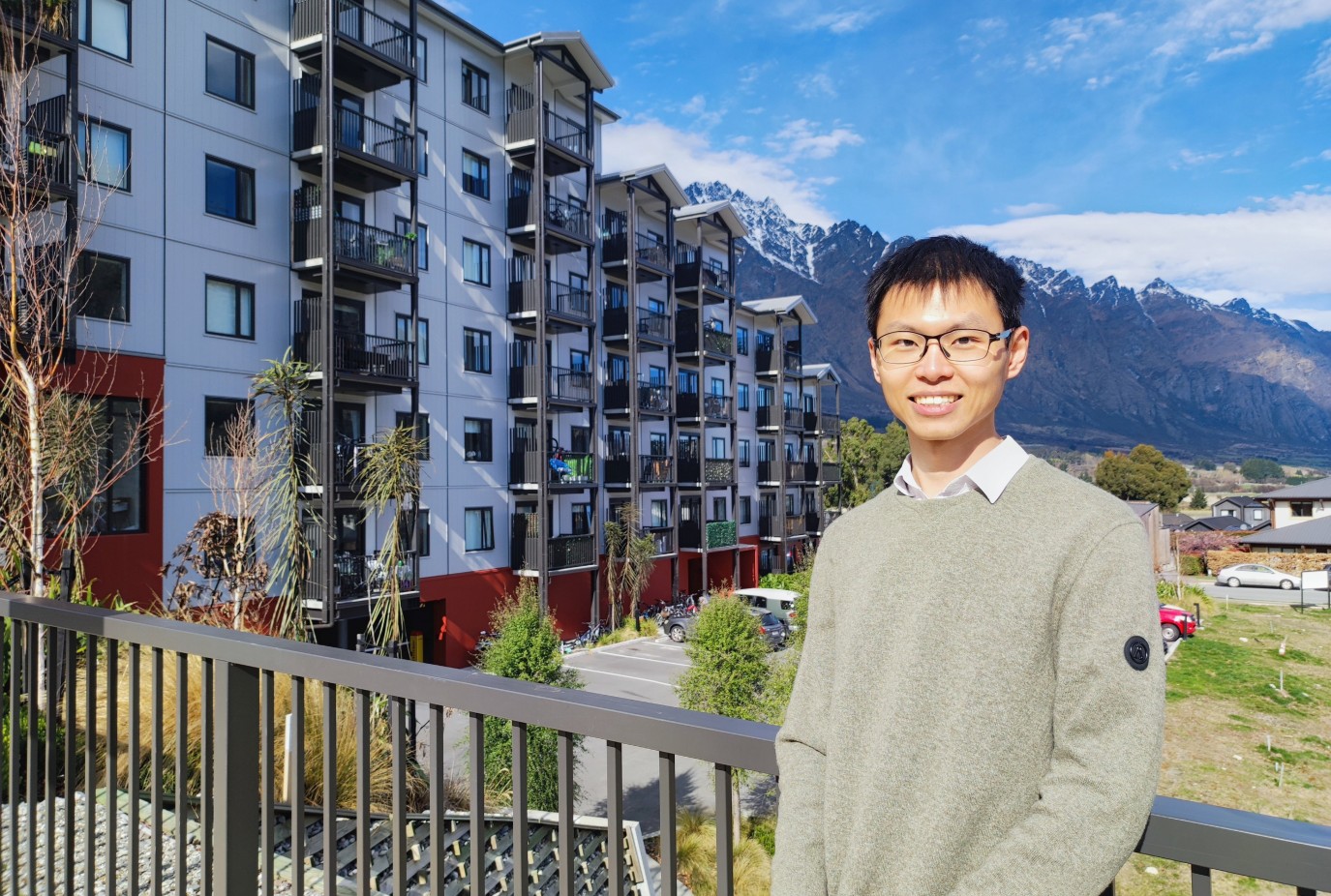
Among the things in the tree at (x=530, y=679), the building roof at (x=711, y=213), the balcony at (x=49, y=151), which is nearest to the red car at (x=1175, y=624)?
the building roof at (x=711, y=213)

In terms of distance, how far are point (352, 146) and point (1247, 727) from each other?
900 inches

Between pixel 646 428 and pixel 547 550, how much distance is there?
7097 millimetres

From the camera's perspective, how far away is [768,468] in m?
31.8

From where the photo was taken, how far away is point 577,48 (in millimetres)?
21328

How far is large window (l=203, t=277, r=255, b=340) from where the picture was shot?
47.3ft

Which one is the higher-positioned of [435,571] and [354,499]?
[354,499]

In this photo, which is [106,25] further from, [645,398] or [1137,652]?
[1137,652]

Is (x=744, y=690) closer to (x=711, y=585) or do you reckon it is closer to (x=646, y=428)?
(x=646, y=428)

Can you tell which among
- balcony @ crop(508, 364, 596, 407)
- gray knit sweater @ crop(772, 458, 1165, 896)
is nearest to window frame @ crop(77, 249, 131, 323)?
balcony @ crop(508, 364, 596, 407)

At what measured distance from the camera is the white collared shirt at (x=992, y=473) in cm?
123

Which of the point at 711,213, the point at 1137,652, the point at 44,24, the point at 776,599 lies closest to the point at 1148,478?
the point at 711,213

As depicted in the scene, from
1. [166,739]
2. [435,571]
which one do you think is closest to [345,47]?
[435,571]

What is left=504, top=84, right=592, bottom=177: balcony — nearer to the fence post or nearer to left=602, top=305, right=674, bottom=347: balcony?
left=602, top=305, right=674, bottom=347: balcony

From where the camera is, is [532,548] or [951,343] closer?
[951,343]
